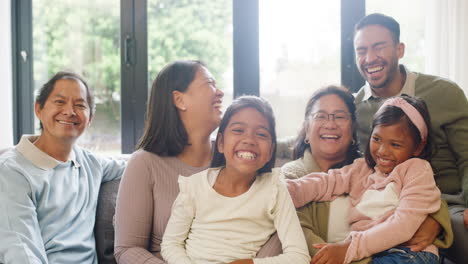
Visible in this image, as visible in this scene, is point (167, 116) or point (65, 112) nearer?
point (167, 116)

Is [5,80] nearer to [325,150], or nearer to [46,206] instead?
[46,206]

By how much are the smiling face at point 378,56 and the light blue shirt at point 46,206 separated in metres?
1.44

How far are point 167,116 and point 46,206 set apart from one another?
0.61 metres

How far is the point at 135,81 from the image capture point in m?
3.35

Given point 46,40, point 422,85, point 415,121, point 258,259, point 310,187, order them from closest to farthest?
point 258,259 → point 415,121 → point 310,187 → point 422,85 → point 46,40

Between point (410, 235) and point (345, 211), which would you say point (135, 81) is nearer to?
point (345, 211)

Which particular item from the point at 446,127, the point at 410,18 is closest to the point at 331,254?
the point at 446,127

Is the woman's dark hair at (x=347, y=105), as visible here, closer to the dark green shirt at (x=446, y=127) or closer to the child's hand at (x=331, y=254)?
the dark green shirt at (x=446, y=127)

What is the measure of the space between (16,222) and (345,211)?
4.10 feet

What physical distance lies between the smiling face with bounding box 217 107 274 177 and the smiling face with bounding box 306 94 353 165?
0.35 m

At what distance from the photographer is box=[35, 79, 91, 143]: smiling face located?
1.98 metres

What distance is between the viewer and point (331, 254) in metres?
1.55

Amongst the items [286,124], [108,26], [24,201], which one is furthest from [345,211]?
[108,26]

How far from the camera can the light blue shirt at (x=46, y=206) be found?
1.66m
